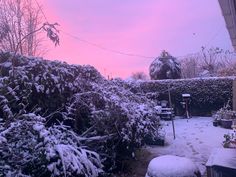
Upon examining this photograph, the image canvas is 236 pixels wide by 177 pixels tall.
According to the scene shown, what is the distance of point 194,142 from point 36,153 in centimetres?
617

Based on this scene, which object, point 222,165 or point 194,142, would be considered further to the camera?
point 194,142

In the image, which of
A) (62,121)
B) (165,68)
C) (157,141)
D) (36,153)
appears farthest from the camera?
(165,68)

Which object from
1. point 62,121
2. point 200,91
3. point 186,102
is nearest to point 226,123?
point 186,102

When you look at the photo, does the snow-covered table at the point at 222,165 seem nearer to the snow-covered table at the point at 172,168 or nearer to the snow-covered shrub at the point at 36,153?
the snow-covered table at the point at 172,168

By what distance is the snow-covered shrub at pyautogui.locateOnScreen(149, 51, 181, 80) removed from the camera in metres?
17.3

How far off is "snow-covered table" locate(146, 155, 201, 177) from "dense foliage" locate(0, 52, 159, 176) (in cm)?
81

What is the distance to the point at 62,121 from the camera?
16.8 ft

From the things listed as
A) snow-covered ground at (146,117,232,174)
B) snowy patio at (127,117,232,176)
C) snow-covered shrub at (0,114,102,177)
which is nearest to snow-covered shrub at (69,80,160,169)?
snowy patio at (127,117,232,176)

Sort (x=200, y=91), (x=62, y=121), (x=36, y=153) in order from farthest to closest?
(x=200, y=91), (x=62, y=121), (x=36, y=153)

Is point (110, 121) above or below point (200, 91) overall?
below

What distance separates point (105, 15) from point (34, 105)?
7829 millimetres

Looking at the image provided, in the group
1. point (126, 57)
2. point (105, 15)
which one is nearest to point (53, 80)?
point (105, 15)

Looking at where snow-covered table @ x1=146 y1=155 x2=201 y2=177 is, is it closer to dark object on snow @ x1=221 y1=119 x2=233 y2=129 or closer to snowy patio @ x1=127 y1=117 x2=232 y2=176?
snowy patio @ x1=127 y1=117 x2=232 y2=176

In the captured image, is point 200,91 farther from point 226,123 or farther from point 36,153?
point 36,153
